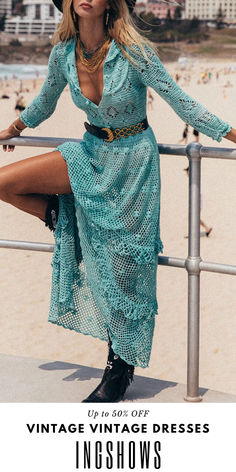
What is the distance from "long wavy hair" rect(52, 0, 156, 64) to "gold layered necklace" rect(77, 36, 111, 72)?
4 cm

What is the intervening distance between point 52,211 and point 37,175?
0.74 ft

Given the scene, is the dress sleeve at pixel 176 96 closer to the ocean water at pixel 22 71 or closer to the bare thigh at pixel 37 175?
the bare thigh at pixel 37 175

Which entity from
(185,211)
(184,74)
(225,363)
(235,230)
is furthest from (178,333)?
(184,74)

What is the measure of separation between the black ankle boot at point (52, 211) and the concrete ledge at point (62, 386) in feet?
2.12

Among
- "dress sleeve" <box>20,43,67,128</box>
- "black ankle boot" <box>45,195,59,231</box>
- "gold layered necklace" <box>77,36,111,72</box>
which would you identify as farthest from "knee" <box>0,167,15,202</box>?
"gold layered necklace" <box>77,36,111,72</box>

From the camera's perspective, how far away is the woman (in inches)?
118

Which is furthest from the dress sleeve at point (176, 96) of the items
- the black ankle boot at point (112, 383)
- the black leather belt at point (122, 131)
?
the black ankle boot at point (112, 383)

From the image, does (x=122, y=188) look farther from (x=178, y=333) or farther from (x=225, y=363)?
(x=178, y=333)

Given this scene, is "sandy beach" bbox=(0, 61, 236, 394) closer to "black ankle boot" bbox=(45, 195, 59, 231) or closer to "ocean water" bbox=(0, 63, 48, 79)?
"black ankle boot" bbox=(45, 195, 59, 231)

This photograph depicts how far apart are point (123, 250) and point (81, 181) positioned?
29 cm

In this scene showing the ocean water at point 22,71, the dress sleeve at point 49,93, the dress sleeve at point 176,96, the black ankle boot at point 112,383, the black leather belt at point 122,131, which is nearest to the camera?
the dress sleeve at point 176,96

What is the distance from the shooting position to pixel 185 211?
1659 cm

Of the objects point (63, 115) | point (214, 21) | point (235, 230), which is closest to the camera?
point (235, 230)

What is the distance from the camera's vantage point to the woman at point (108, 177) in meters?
3.01
